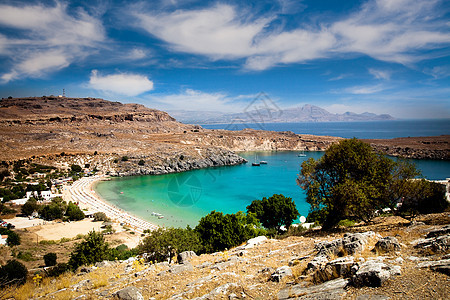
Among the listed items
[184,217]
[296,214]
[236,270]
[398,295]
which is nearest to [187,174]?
[184,217]

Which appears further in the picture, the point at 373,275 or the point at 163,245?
the point at 163,245

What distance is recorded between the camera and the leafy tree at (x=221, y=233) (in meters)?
22.9

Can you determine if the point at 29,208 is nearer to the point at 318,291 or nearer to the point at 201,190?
the point at 201,190

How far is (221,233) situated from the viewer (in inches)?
922

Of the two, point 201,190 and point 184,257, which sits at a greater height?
point 184,257

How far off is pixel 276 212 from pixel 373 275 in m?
27.6

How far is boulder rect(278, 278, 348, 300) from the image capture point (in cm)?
643

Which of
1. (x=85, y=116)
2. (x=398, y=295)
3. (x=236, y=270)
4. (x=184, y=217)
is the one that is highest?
(x=85, y=116)

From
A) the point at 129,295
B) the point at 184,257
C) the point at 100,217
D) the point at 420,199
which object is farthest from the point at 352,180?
the point at 100,217

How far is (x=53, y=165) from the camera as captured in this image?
78.4 metres

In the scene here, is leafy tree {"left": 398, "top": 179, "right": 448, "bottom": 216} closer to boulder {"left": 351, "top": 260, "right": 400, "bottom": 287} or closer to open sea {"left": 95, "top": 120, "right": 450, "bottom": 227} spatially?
boulder {"left": 351, "top": 260, "right": 400, "bottom": 287}

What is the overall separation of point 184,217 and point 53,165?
5982cm

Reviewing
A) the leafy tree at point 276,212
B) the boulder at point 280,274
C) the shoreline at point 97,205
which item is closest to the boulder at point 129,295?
the boulder at point 280,274

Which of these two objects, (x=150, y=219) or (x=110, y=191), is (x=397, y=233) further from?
(x=110, y=191)
